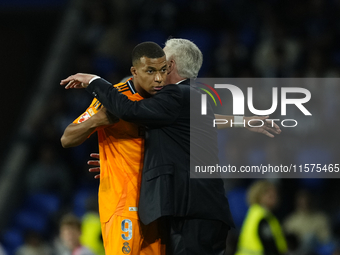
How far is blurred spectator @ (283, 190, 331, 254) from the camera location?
23.0 feet

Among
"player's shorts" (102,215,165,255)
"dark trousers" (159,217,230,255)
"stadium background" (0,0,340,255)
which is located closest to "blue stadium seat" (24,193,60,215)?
"stadium background" (0,0,340,255)

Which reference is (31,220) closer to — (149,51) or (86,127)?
(86,127)

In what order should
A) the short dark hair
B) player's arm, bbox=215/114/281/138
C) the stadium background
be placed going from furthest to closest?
the stadium background
player's arm, bbox=215/114/281/138
the short dark hair

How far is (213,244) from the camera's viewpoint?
342 cm

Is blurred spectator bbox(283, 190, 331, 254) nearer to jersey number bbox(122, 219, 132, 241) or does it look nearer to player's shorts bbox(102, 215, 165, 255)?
player's shorts bbox(102, 215, 165, 255)

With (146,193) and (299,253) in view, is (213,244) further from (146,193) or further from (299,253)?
(299,253)

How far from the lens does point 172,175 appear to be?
336 centimetres

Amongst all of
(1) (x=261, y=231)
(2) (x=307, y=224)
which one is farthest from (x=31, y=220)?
(1) (x=261, y=231)

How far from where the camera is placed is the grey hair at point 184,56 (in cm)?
364

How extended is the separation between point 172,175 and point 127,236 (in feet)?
1.63

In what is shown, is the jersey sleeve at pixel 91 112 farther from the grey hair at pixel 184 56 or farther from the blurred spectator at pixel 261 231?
the blurred spectator at pixel 261 231

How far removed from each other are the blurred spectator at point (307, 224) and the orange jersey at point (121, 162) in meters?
4.02

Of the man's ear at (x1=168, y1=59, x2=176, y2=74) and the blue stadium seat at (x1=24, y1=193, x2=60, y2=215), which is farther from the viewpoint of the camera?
the blue stadium seat at (x1=24, y1=193, x2=60, y2=215)

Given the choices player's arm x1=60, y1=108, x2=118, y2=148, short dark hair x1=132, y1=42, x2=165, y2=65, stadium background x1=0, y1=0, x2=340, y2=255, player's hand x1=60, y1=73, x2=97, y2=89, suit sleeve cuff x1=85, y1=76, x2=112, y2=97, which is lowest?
player's arm x1=60, y1=108, x2=118, y2=148
